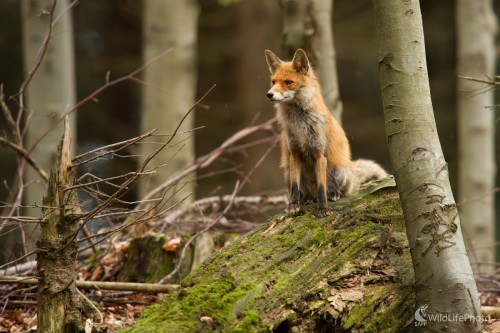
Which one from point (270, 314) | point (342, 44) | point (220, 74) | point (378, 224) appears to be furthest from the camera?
point (220, 74)

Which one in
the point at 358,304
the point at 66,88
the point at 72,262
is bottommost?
the point at 358,304

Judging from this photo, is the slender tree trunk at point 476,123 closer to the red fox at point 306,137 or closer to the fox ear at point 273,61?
the red fox at point 306,137

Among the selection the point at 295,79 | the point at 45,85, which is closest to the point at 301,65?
the point at 295,79

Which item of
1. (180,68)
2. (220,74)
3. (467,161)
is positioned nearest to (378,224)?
(180,68)

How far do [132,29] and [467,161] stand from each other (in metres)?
11.2

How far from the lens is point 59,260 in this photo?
4.42 metres

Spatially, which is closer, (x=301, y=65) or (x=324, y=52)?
(x=301, y=65)

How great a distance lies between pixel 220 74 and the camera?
1897 centimetres

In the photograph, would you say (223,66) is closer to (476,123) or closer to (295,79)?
(476,123)

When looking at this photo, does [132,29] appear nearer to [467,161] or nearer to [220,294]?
[467,161]

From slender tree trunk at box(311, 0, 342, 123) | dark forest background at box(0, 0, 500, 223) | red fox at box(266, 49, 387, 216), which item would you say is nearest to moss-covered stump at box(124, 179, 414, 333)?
red fox at box(266, 49, 387, 216)

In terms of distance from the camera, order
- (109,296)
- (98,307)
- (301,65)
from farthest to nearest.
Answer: (301,65), (109,296), (98,307)

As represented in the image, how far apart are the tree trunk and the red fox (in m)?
2.06

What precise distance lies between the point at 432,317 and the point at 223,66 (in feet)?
48.3
